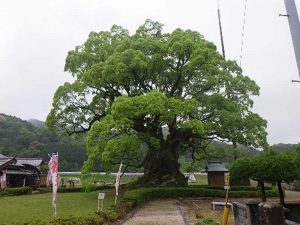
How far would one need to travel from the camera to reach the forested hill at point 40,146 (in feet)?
199

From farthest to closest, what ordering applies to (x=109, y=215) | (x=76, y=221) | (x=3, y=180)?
(x=3, y=180), (x=109, y=215), (x=76, y=221)

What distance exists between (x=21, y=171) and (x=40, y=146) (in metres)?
22.1

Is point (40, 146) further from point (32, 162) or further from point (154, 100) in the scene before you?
point (154, 100)

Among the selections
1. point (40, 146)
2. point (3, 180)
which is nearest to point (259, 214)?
point (3, 180)

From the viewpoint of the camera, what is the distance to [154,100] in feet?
79.6

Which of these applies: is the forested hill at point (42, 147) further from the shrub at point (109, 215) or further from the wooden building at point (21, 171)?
the shrub at point (109, 215)

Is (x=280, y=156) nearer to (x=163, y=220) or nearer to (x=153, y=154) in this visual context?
(x=163, y=220)

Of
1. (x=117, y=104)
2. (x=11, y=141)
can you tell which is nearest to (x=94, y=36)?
(x=117, y=104)

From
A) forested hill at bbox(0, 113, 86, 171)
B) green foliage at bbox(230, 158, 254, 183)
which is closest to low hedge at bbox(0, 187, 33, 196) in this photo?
green foliage at bbox(230, 158, 254, 183)

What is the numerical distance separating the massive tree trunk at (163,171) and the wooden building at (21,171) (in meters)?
14.4

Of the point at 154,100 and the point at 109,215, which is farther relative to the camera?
the point at 154,100

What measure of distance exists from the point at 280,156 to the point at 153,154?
1446cm

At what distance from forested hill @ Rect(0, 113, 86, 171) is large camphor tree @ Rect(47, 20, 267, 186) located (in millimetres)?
29409

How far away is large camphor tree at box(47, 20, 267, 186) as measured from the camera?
2503 cm
